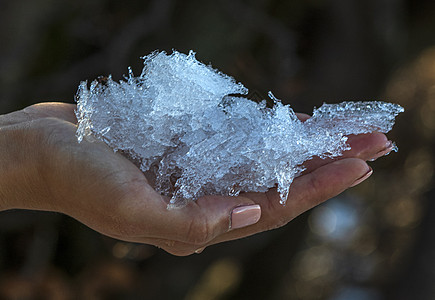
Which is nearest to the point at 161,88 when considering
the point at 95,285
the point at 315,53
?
the point at 95,285

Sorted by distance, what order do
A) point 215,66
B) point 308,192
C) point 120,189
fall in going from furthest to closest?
point 215,66
point 308,192
point 120,189

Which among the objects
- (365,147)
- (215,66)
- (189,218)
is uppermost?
(215,66)

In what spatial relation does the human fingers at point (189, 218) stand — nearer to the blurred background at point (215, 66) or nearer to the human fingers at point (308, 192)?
the human fingers at point (308, 192)

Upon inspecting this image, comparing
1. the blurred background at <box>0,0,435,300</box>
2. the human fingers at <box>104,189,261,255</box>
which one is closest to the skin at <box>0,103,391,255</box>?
the human fingers at <box>104,189,261,255</box>

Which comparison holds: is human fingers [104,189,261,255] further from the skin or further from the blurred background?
the blurred background

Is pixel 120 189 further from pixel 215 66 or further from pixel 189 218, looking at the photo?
pixel 215 66

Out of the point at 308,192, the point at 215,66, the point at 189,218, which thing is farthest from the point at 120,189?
the point at 215,66
